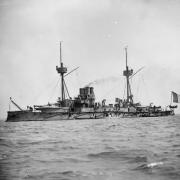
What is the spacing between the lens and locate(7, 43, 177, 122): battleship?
59.4 metres

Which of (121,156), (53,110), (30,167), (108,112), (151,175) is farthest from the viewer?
(108,112)

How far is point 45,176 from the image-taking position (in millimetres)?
7754

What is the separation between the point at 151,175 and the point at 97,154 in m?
3.65

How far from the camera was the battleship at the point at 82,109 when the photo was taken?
59.4 metres

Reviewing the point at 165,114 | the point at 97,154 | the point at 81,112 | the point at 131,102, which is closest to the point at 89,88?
the point at 81,112

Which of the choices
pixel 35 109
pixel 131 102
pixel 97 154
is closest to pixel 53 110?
pixel 35 109

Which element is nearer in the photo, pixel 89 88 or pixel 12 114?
pixel 12 114

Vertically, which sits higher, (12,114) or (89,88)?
(89,88)

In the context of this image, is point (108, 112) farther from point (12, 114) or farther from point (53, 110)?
point (12, 114)

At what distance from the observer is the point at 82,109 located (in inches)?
2500

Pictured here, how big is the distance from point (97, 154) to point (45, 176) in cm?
368

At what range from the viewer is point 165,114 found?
81.0 metres

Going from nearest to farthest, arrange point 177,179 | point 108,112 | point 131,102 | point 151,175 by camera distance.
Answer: point 177,179
point 151,175
point 108,112
point 131,102

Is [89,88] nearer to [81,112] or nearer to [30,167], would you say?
[81,112]
